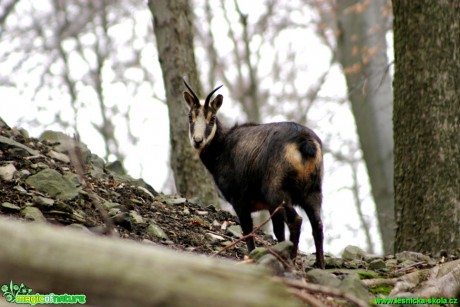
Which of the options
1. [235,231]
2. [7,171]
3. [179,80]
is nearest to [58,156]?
[7,171]

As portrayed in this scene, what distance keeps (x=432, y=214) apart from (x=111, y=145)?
17.7 meters

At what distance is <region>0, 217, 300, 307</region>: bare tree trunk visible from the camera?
238 cm

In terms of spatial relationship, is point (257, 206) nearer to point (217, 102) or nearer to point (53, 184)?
point (217, 102)

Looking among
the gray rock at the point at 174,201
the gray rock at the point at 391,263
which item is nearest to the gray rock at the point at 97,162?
the gray rock at the point at 174,201

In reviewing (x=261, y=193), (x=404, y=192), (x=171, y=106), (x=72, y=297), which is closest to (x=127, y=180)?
(x=171, y=106)

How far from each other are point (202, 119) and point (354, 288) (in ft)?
9.67

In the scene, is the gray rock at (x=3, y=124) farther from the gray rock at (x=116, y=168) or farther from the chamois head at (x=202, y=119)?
the chamois head at (x=202, y=119)

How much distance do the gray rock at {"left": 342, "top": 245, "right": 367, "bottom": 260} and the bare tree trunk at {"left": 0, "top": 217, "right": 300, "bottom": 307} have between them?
427 cm

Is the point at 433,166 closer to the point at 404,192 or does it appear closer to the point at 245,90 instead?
the point at 404,192

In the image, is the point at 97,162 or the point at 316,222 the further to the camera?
the point at 97,162

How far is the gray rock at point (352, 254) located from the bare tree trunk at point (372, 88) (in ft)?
18.8

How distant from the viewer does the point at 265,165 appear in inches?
236

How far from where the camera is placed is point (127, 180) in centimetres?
797

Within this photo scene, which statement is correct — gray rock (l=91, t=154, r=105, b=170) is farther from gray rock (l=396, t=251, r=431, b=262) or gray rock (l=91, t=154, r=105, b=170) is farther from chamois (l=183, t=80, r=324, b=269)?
gray rock (l=396, t=251, r=431, b=262)
